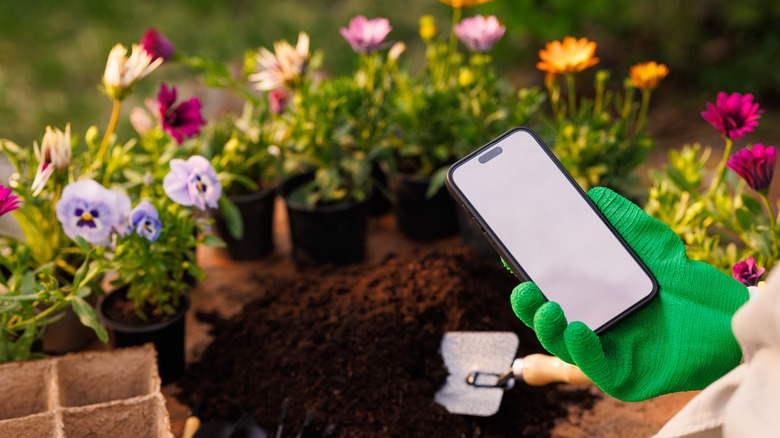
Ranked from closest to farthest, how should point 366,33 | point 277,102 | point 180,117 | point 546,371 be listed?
1. point 546,371
2. point 180,117
3. point 366,33
4. point 277,102

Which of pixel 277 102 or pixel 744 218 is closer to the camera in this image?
pixel 744 218

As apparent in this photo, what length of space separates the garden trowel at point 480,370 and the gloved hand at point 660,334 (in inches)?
10.0

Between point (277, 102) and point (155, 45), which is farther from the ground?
point (155, 45)

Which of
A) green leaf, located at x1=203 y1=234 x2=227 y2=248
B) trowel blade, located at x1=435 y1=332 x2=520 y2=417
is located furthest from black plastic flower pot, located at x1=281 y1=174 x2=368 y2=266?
trowel blade, located at x1=435 y1=332 x2=520 y2=417

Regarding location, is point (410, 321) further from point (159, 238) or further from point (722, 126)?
point (722, 126)

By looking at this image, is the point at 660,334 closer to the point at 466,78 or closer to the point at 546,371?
the point at 546,371

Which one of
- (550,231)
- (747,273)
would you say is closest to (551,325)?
(550,231)

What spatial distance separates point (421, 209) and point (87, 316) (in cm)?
103

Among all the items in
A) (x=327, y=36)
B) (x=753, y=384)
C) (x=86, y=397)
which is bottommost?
(x=327, y=36)

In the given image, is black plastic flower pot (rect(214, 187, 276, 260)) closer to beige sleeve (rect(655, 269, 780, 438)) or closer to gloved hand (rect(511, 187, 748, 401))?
gloved hand (rect(511, 187, 748, 401))

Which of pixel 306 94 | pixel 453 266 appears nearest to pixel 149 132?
pixel 306 94

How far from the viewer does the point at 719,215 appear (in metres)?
2.00

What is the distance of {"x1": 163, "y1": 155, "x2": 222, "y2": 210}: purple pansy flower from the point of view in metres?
1.82

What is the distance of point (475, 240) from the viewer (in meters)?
2.33
